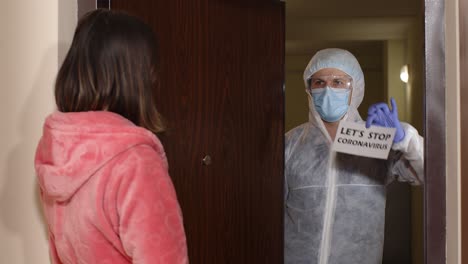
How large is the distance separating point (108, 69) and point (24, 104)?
44 cm

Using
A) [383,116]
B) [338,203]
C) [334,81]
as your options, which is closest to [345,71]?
A: [334,81]

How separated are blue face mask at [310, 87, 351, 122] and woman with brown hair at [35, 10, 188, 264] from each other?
3.93ft

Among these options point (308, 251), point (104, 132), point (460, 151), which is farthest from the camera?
point (308, 251)

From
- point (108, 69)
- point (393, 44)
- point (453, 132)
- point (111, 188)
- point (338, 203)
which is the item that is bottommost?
point (338, 203)

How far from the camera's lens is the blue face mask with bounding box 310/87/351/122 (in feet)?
7.08

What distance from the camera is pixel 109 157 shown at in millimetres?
997

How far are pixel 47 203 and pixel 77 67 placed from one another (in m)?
0.30

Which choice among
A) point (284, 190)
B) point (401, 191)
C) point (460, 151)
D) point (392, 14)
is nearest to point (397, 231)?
point (401, 191)

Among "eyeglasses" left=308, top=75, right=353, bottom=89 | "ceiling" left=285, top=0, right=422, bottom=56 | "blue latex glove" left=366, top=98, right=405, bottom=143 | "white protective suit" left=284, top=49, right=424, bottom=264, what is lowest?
"white protective suit" left=284, top=49, right=424, bottom=264

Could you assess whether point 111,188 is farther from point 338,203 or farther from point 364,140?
point 338,203

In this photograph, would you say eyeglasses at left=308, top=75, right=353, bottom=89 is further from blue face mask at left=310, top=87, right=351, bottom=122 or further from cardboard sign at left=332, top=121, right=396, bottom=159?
cardboard sign at left=332, top=121, right=396, bottom=159

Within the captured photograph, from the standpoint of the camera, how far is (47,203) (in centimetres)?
114

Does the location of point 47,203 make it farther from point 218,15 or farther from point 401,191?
point 401,191

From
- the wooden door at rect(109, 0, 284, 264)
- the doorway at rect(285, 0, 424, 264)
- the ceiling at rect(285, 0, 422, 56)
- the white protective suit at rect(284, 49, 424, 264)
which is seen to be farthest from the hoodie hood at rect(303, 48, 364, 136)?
the ceiling at rect(285, 0, 422, 56)
